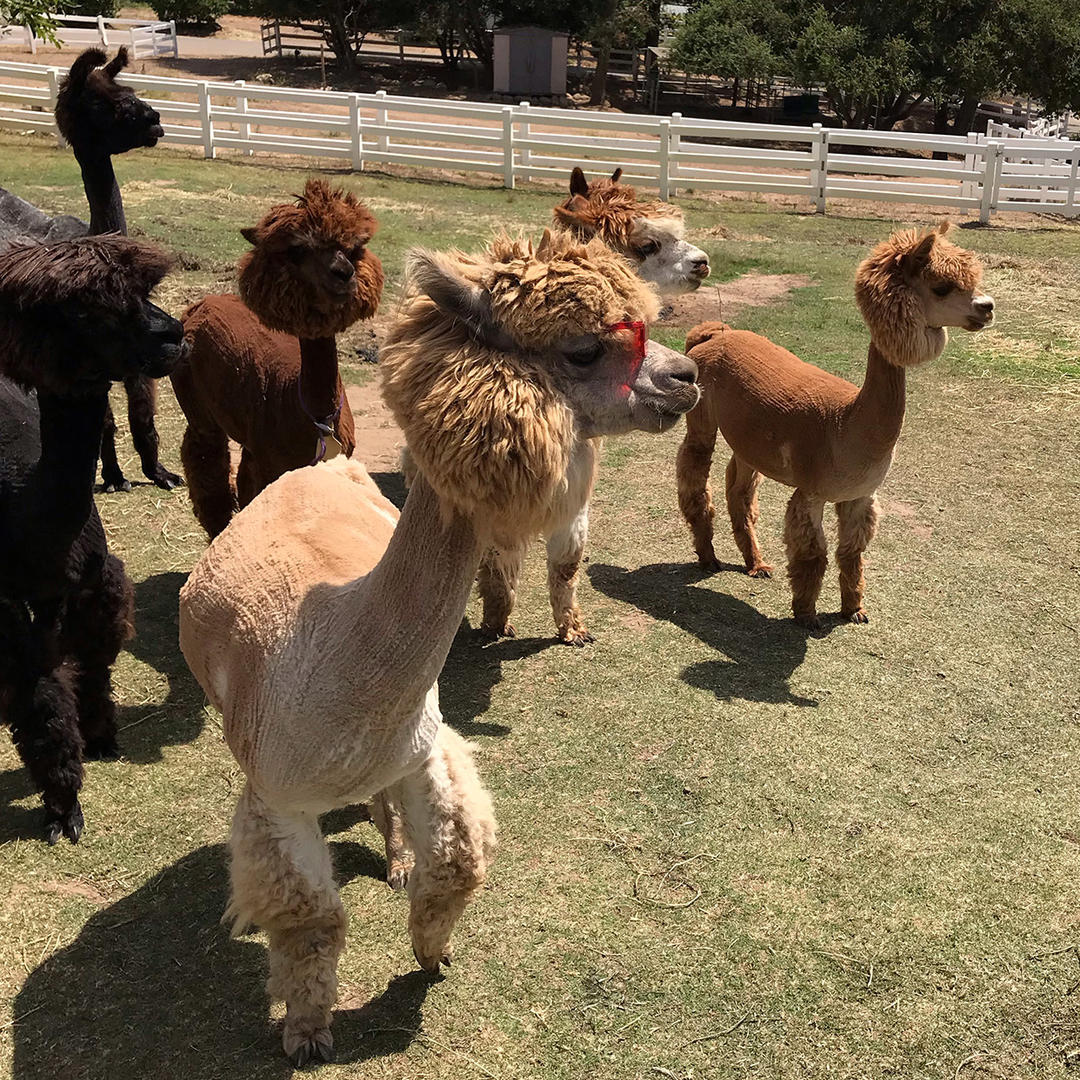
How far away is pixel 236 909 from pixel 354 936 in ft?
2.05

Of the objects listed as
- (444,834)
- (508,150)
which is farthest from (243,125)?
(444,834)

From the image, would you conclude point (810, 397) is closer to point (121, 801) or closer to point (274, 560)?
point (274, 560)

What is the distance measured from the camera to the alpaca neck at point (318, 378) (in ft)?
15.6

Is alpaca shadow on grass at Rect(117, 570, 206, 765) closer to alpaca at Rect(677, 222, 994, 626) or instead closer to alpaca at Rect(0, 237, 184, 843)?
alpaca at Rect(0, 237, 184, 843)

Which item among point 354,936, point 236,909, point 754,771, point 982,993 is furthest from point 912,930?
point 236,909

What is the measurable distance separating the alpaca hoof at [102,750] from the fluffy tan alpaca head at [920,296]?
12.6 ft

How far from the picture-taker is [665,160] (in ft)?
52.0

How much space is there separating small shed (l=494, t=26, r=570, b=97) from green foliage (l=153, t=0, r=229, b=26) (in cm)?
1288

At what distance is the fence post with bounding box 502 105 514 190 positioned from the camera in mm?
16125

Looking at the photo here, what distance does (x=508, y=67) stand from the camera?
30500 mm

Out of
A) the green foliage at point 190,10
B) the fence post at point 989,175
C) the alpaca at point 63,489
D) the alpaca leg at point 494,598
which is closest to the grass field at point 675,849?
the alpaca leg at point 494,598

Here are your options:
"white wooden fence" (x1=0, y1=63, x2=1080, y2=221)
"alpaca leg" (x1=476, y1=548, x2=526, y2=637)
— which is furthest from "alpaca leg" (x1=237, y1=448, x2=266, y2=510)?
"white wooden fence" (x1=0, y1=63, x2=1080, y2=221)

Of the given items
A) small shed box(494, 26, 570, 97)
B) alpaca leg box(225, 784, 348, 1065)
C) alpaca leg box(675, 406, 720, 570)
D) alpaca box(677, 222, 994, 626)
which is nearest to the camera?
alpaca leg box(225, 784, 348, 1065)

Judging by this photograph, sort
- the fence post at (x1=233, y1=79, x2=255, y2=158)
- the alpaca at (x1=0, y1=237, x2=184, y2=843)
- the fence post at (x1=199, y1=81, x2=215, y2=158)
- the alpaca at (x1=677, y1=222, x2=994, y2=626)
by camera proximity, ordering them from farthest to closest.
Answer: the fence post at (x1=233, y1=79, x2=255, y2=158), the fence post at (x1=199, y1=81, x2=215, y2=158), the alpaca at (x1=677, y1=222, x2=994, y2=626), the alpaca at (x1=0, y1=237, x2=184, y2=843)
